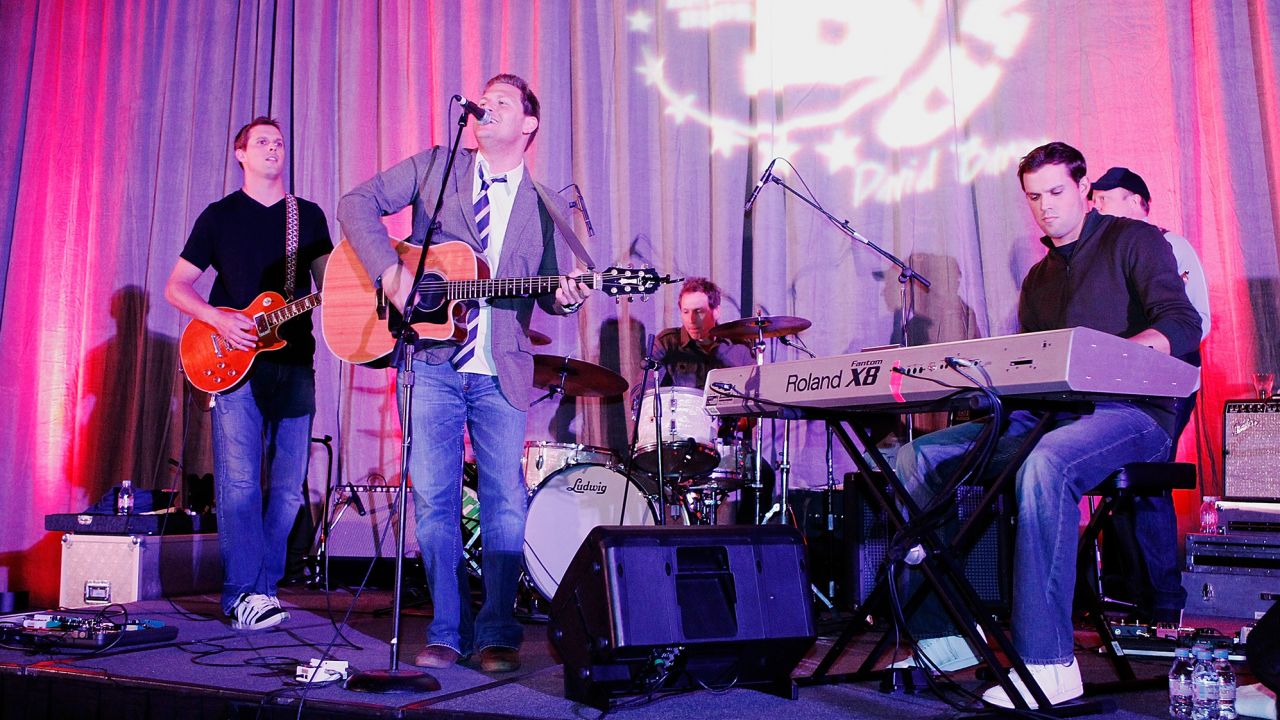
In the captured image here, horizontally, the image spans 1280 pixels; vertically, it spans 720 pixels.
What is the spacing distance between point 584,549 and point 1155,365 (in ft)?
4.79

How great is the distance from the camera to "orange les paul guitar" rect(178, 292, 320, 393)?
4.01 m

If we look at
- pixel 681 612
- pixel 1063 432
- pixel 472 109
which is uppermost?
pixel 472 109

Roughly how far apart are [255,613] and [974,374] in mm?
2779

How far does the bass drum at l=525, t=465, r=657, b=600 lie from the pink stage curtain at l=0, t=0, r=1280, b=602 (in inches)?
43.0

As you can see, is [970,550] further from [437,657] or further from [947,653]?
[437,657]

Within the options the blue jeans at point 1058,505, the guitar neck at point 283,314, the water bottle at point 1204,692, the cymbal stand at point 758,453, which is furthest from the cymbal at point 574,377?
the water bottle at point 1204,692

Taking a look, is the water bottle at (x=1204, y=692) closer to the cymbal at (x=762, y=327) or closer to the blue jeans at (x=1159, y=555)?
the blue jeans at (x=1159, y=555)

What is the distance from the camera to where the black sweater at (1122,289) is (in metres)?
2.89

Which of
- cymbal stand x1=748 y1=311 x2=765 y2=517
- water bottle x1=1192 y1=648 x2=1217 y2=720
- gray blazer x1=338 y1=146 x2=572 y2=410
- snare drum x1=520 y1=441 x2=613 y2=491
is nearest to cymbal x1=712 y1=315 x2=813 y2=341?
cymbal stand x1=748 y1=311 x2=765 y2=517

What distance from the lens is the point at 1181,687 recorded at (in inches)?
98.3

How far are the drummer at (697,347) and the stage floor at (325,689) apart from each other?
1814 mm

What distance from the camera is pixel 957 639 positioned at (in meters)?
3.12

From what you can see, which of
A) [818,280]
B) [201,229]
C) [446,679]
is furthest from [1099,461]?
[201,229]

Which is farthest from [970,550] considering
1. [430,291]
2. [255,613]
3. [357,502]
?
[357,502]
